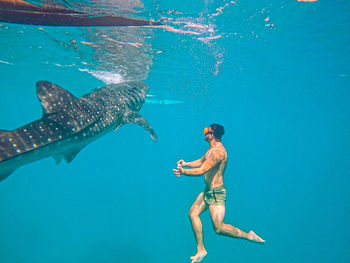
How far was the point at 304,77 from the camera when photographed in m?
18.9

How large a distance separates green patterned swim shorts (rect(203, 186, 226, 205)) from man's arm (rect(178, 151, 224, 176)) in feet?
3.22

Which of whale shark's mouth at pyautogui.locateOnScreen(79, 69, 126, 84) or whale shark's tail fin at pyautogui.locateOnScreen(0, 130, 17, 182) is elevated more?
whale shark's mouth at pyautogui.locateOnScreen(79, 69, 126, 84)

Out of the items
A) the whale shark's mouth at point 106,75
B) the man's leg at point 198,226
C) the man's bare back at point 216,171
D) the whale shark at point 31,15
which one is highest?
the whale shark's mouth at point 106,75

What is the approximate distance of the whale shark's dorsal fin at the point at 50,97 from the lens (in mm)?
4120

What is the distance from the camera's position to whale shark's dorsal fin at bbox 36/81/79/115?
4120 mm

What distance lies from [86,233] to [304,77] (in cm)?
2725

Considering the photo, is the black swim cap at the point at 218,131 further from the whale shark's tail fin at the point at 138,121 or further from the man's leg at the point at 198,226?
the whale shark's tail fin at the point at 138,121

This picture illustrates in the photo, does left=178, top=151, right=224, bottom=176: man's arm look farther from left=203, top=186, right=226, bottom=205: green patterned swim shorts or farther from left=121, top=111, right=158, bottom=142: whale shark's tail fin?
left=121, top=111, right=158, bottom=142: whale shark's tail fin

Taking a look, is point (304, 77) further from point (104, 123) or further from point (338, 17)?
point (104, 123)

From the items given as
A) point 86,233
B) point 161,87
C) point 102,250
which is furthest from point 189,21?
point 86,233

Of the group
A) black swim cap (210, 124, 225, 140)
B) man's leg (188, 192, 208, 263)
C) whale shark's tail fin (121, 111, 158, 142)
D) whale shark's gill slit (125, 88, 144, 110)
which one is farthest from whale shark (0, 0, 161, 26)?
man's leg (188, 192, 208, 263)

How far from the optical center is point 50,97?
4.23 meters

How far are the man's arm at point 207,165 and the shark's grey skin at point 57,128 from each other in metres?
2.55

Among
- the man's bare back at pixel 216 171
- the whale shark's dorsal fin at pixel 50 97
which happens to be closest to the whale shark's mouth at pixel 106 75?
the whale shark's dorsal fin at pixel 50 97
